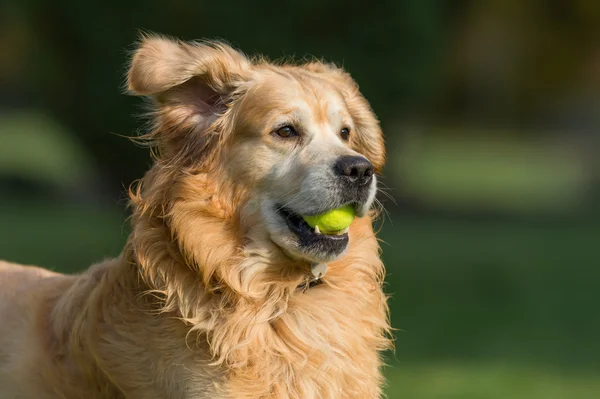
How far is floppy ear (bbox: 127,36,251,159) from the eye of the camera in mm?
5316

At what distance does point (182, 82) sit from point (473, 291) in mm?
9080

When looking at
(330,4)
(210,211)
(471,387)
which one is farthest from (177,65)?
(330,4)

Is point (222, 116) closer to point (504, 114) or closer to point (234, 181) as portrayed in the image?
point (234, 181)

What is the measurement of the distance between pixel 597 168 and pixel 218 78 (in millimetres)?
21165

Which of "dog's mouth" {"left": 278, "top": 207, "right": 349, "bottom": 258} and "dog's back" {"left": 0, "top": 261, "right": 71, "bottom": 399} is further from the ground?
"dog's mouth" {"left": 278, "top": 207, "right": 349, "bottom": 258}

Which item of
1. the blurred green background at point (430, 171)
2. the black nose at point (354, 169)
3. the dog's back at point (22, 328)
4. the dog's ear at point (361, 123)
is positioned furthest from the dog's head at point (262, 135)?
the dog's back at point (22, 328)

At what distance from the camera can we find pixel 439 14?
1881 centimetres

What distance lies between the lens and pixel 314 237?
541 centimetres

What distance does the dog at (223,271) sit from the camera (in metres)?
5.18

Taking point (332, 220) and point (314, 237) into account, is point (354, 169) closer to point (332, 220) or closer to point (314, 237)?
point (332, 220)

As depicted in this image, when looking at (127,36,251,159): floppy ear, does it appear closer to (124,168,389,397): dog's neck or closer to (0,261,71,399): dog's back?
(124,168,389,397): dog's neck

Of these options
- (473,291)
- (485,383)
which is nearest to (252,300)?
(485,383)

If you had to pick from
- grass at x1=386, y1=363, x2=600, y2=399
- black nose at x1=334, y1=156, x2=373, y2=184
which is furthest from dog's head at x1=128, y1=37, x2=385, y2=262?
grass at x1=386, y1=363, x2=600, y2=399

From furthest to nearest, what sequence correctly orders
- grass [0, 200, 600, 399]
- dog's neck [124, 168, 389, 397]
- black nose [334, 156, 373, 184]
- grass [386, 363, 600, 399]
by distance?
grass [0, 200, 600, 399] < grass [386, 363, 600, 399] < black nose [334, 156, 373, 184] < dog's neck [124, 168, 389, 397]
